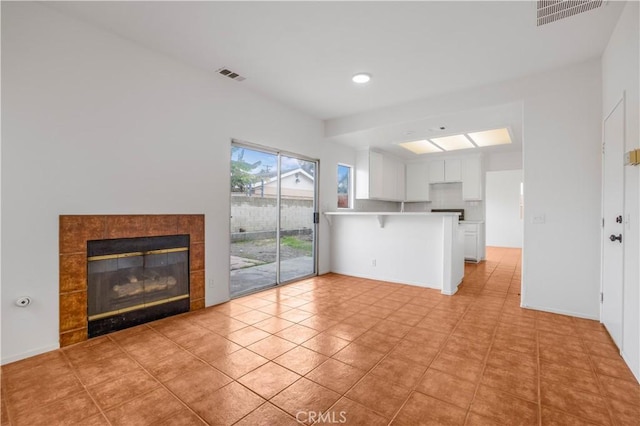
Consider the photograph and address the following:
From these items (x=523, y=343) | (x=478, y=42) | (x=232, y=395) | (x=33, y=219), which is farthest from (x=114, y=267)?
(x=478, y=42)

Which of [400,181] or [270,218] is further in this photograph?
[400,181]

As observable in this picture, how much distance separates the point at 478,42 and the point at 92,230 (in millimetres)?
4058

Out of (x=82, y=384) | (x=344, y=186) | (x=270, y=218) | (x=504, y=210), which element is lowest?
(x=82, y=384)

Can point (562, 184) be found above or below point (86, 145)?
below

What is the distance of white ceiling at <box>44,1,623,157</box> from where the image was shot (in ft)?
8.03

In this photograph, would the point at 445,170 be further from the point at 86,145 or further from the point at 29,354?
the point at 29,354

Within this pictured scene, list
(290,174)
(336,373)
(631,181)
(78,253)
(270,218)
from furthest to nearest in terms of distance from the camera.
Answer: (290,174) → (270,218) → (78,253) → (631,181) → (336,373)

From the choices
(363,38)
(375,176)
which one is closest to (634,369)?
(363,38)

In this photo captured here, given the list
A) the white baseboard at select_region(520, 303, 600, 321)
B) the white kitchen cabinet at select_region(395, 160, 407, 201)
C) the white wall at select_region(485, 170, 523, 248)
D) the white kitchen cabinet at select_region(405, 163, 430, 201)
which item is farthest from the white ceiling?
the white wall at select_region(485, 170, 523, 248)

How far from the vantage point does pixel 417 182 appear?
7.58 metres

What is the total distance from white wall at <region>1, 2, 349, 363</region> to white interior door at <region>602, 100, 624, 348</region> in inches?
155

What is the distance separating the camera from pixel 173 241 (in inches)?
129

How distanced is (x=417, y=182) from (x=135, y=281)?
6.52 meters

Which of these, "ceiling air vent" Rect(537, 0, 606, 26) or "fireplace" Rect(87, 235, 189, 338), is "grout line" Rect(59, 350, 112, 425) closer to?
"fireplace" Rect(87, 235, 189, 338)
